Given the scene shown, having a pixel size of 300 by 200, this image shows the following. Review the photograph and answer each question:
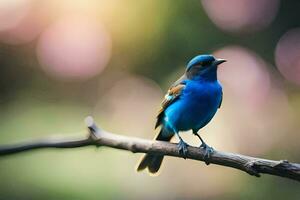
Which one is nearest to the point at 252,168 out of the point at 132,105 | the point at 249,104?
the point at 249,104

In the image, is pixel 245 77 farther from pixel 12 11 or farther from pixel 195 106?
pixel 195 106

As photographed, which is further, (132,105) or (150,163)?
(132,105)

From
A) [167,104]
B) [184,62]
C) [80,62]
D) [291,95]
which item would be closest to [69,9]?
[80,62]

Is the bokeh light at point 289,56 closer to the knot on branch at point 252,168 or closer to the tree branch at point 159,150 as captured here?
the tree branch at point 159,150

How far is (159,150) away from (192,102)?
41 centimetres

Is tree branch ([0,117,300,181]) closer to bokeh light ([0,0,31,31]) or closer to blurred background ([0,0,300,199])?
blurred background ([0,0,300,199])

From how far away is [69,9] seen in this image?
4.25 meters

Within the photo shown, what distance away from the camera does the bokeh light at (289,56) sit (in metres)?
4.26

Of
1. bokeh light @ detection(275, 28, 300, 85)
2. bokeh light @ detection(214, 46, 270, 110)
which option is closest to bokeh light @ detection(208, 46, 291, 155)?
bokeh light @ detection(214, 46, 270, 110)

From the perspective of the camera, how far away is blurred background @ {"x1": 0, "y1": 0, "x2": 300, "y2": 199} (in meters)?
4.21

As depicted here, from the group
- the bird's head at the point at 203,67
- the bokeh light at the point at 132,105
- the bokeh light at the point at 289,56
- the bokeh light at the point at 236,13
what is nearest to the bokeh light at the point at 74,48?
the bokeh light at the point at 132,105

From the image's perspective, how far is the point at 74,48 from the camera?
404 centimetres

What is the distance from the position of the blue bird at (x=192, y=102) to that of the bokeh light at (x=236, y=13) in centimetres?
175

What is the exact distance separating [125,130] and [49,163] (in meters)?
0.61
